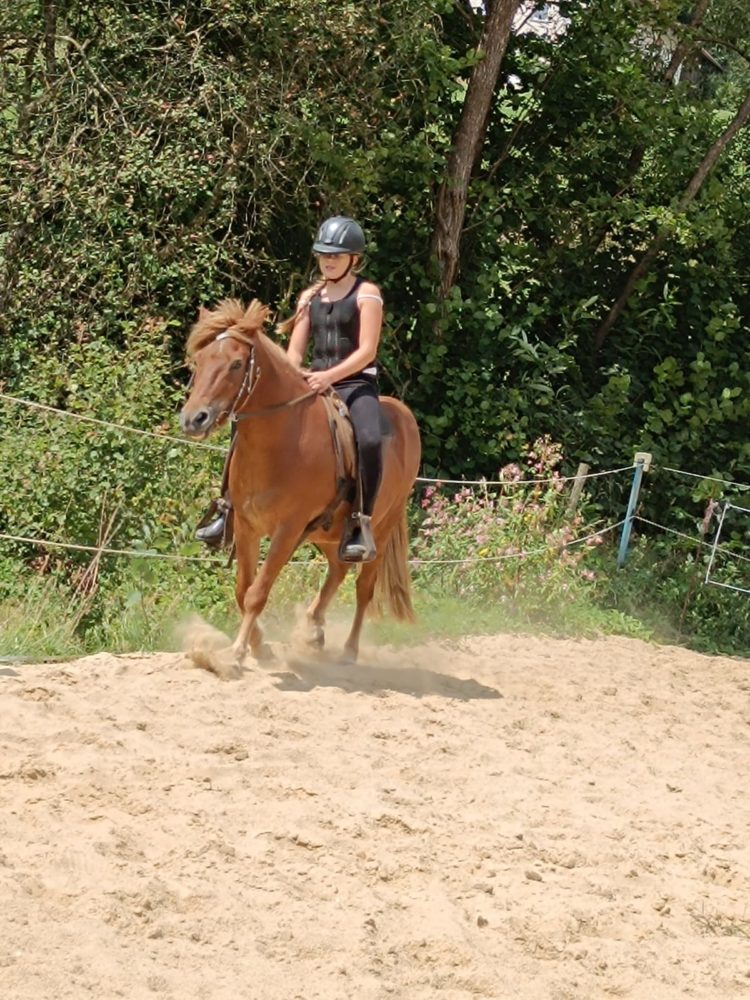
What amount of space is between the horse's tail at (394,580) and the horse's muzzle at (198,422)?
2.29 meters

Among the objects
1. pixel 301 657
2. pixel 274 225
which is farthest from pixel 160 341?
pixel 301 657

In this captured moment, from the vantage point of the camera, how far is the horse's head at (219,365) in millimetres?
7371

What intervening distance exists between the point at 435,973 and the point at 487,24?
34.0 ft

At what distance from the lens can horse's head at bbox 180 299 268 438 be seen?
24.2 ft

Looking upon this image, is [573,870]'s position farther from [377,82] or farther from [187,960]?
[377,82]

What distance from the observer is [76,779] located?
586 centimetres

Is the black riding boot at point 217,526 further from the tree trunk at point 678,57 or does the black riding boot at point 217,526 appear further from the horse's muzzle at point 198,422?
the tree trunk at point 678,57

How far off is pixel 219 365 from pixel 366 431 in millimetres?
1217

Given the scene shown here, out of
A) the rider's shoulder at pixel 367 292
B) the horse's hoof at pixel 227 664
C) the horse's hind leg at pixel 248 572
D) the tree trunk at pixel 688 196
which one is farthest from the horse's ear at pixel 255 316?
the tree trunk at pixel 688 196

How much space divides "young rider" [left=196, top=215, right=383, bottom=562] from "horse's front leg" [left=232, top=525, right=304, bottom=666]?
1.09ft

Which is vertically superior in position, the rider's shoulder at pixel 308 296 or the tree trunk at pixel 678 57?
the tree trunk at pixel 678 57

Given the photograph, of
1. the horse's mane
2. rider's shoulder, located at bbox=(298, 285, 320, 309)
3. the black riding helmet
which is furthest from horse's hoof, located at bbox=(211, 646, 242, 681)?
the black riding helmet

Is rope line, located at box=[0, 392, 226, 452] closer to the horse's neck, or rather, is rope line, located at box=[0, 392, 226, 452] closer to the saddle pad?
the saddle pad

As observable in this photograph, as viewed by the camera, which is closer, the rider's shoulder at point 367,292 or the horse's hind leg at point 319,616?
the rider's shoulder at point 367,292
